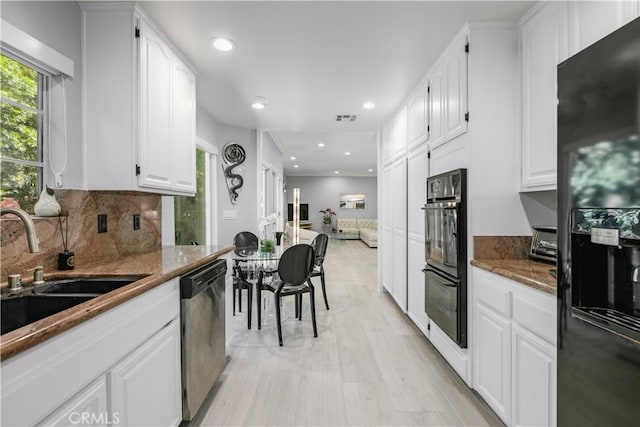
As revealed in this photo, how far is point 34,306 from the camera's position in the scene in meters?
1.25

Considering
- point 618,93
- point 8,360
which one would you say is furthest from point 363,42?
point 8,360

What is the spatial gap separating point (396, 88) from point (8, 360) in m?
3.20

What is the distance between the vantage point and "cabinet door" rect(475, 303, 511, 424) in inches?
64.0

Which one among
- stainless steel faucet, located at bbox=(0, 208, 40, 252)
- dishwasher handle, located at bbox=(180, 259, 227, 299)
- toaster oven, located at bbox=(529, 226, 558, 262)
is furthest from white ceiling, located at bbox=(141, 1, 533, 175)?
dishwasher handle, located at bbox=(180, 259, 227, 299)

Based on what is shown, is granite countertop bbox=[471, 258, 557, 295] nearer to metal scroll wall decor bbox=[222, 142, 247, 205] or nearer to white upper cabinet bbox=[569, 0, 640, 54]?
white upper cabinet bbox=[569, 0, 640, 54]

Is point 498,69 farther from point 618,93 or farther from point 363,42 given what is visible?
point 618,93

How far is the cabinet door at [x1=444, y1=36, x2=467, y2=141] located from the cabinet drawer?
3.18ft

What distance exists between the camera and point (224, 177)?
463 cm

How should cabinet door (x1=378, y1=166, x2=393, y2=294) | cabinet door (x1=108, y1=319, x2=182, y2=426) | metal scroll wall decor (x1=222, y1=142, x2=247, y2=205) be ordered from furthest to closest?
metal scroll wall decor (x1=222, y1=142, x2=247, y2=205), cabinet door (x1=378, y1=166, x2=393, y2=294), cabinet door (x1=108, y1=319, x2=182, y2=426)

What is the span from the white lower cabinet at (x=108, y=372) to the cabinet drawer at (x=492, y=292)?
1.75 m

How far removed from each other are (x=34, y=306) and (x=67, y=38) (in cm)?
150

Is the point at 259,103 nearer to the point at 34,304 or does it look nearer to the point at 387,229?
the point at 387,229

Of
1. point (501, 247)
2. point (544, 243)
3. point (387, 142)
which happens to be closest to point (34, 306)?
point (501, 247)

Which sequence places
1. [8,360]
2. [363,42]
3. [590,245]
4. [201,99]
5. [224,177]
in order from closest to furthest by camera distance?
[8,360]
[590,245]
[363,42]
[201,99]
[224,177]
